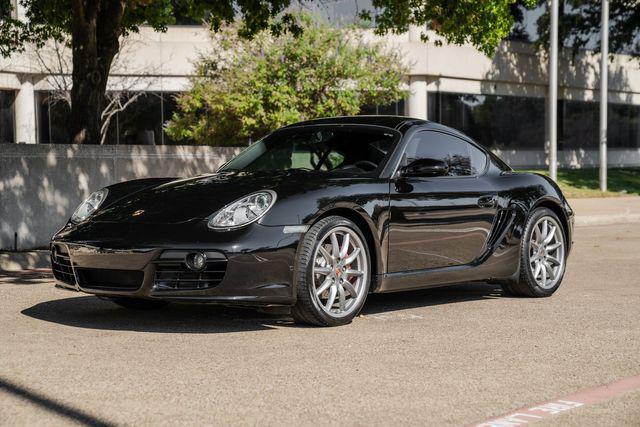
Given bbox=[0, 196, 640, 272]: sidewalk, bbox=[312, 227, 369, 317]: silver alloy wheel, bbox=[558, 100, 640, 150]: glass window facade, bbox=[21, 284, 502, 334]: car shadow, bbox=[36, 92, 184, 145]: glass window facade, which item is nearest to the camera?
bbox=[312, 227, 369, 317]: silver alloy wheel

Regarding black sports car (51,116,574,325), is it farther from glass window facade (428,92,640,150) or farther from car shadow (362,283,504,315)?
glass window facade (428,92,640,150)

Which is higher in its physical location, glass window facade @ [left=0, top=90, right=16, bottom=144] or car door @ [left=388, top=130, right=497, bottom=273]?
glass window facade @ [left=0, top=90, right=16, bottom=144]

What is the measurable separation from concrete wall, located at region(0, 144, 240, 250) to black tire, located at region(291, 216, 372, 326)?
601 cm

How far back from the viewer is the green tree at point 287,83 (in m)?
25.5

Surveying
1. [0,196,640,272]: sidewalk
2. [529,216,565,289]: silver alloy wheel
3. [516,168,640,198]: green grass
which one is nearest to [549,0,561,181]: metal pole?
[0,196,640,272]: sidewalk

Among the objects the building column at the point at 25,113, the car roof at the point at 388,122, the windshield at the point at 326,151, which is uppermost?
the building column at the point at 25,113

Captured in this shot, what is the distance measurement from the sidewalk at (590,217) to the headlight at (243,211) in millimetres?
5333

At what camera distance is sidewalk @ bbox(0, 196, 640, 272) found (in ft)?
37.8

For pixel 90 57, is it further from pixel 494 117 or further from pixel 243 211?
pixel 494 117

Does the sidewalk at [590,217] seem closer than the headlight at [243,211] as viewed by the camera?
No

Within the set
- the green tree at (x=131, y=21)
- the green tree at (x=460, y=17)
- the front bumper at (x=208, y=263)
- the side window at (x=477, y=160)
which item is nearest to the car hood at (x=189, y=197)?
the front bumper at (x=208, y=263)

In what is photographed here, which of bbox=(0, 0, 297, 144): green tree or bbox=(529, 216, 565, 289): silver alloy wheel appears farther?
bbox=(0, 0, 297, 144): green tree

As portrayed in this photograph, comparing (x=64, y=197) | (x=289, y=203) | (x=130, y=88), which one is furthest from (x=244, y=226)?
(x=130, y=88)

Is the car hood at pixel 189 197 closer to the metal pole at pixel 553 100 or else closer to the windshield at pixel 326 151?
the windshield at pixel 326 151
